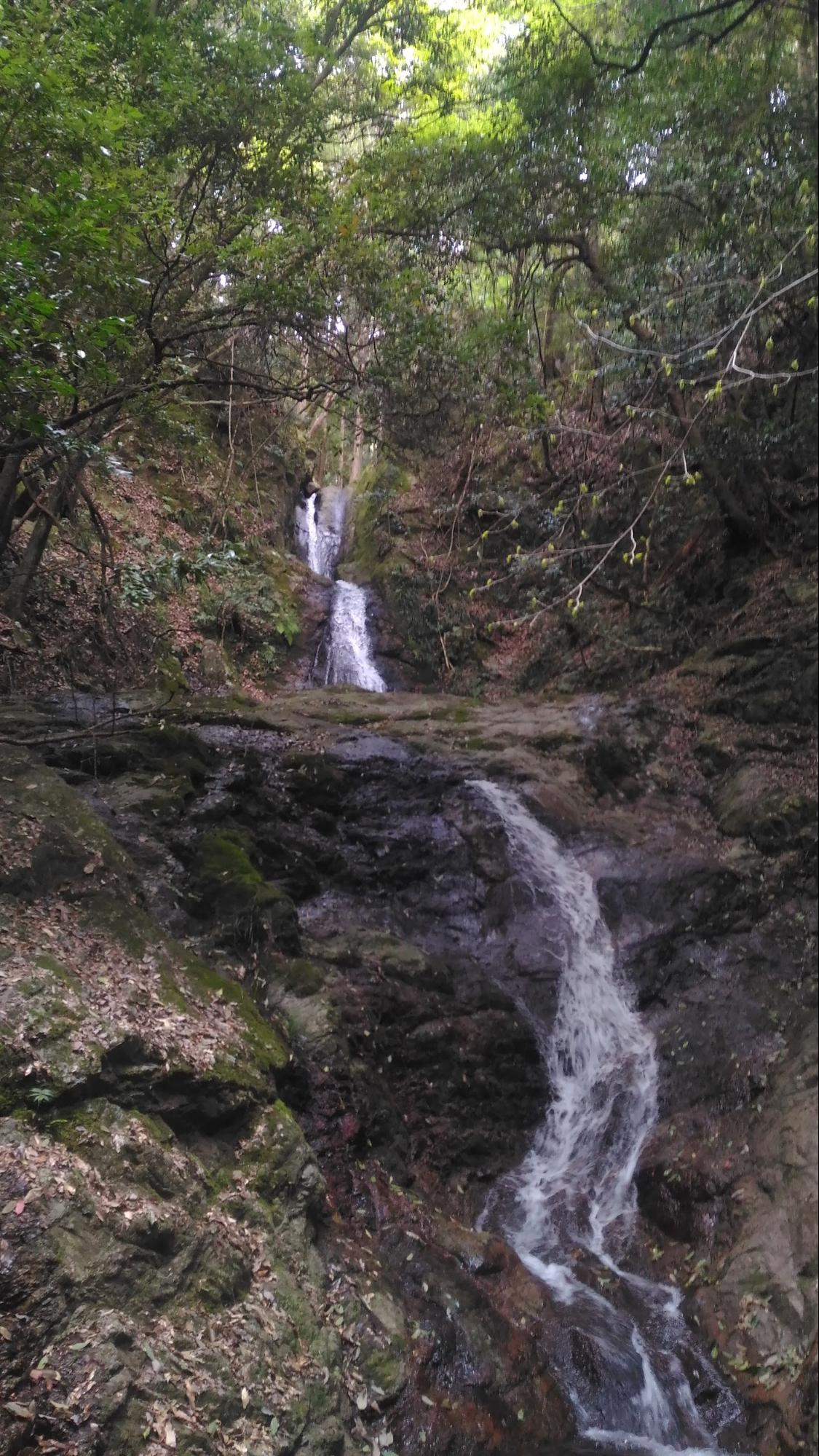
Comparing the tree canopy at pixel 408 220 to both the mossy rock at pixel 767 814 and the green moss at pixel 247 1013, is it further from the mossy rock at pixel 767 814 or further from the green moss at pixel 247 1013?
the green moss at pixel 247 1013

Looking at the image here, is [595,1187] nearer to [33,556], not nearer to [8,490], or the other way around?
[8,490]

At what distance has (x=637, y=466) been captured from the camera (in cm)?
1424

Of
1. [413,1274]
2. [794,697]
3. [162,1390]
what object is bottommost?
[413,1274]

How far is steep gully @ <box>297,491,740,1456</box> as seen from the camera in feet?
16.5

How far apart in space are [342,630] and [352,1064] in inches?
464

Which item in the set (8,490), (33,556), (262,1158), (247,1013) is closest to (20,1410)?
(262,1158)

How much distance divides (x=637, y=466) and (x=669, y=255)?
426 centimetres

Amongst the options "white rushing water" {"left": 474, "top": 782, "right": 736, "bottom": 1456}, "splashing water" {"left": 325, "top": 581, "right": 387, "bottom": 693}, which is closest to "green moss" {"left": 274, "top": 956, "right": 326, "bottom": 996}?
"white rushing water" {"left": 474, "top": 782, "right": 736, "bottom": 1456}

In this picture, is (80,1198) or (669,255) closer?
(80,1198)

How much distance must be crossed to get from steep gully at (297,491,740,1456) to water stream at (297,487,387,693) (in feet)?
19.6

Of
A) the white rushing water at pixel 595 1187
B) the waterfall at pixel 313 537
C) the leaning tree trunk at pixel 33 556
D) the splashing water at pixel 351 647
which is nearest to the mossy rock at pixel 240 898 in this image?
the white rushing water at pixel 595 1187

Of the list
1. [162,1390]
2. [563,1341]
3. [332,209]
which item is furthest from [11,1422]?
[332,209]

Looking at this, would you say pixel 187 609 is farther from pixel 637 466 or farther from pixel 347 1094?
pixel 347 1094

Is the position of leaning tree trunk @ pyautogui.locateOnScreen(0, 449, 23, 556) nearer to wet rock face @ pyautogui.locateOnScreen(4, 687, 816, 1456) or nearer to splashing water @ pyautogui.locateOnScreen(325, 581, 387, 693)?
wet rock face @ pyautogui.locateOnScreen(4, 687, 816, 1456)
